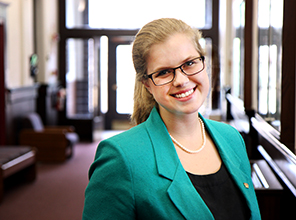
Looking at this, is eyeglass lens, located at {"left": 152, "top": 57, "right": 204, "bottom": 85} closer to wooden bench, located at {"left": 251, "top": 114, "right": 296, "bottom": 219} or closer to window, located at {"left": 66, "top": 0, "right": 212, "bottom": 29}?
wooden bench, located at {"left": 251, "top": 114, "right": 296, "bottom": 219}

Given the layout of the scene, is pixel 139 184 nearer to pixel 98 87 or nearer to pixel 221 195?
pixel 221 195

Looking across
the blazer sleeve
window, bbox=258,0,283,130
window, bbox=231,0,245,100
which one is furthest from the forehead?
window, bbox=231,0,245,100

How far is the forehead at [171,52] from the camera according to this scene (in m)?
1.38

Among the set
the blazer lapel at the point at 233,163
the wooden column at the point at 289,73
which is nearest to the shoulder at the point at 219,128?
the blazer lapel at the point at 233,163

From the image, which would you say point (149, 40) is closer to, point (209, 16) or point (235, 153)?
point (235, 153)

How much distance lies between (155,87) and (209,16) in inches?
339

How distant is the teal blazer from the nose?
0.21 meters

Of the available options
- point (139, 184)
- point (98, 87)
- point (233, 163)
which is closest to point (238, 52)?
point (98, 87)

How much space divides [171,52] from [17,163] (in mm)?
4352

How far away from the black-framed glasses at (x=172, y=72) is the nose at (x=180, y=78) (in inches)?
0.4

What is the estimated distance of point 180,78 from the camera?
1367mm

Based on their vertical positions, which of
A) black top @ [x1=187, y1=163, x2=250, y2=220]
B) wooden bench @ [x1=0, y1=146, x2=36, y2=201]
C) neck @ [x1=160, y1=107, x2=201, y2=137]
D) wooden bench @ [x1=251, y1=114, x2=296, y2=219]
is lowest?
wooden bench @ [x1=0, y1=146, x2=36, y2=201]

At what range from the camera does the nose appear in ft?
4.48

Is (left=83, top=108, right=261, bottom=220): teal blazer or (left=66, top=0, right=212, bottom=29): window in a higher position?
(left=66, top=0, right=212, bottom=29): window
